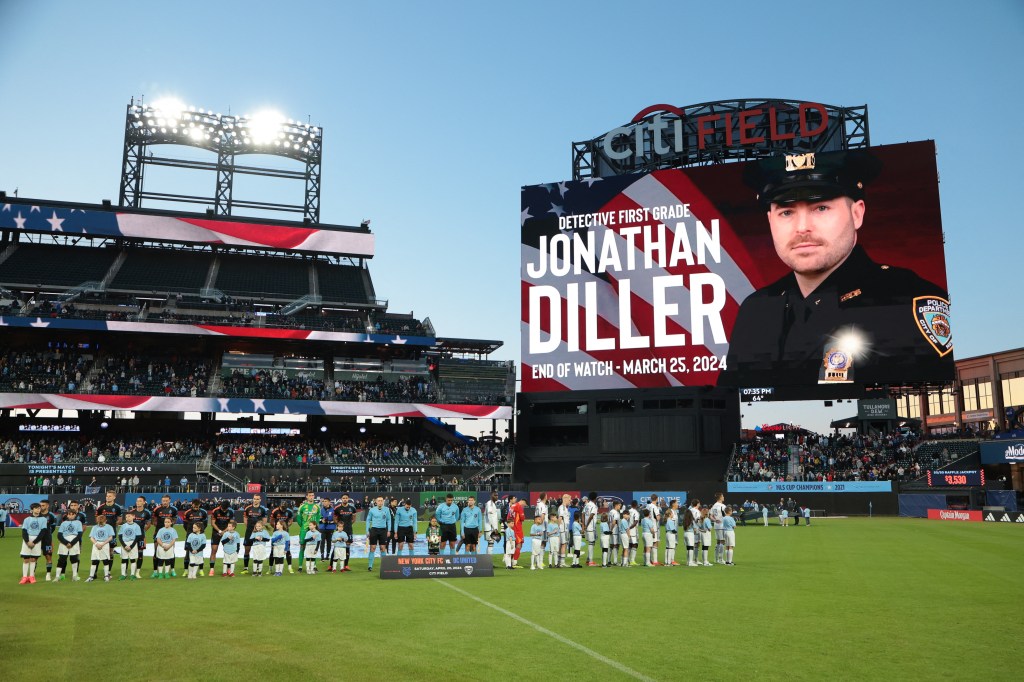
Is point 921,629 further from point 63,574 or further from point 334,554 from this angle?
point 63,574

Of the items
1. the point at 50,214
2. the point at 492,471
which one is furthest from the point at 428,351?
the point at 50,214

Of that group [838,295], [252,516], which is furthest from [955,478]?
[252,516]

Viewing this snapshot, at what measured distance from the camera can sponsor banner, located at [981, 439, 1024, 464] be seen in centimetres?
4791

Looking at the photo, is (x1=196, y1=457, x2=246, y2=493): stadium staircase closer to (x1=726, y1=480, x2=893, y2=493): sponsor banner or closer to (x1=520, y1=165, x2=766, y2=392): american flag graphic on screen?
(x1=520, y1=165, x2=766, y2=392): american flag graphic on screen

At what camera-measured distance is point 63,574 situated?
62.8ft

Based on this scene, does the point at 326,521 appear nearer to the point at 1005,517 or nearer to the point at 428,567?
the point at 428,567

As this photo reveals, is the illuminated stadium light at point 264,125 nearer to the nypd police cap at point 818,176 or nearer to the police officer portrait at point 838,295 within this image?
the police officer portrait at point 838,295

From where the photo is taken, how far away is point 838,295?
46.4 m

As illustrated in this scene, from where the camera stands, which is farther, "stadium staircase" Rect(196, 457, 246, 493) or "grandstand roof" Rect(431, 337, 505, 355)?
"grandstand roof" Rect(431, 337, 505, 355)

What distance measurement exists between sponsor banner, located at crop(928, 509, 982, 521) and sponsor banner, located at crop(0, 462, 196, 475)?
41312mm

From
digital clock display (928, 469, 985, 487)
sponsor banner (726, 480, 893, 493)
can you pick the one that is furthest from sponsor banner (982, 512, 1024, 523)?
sponsor banner (726, 480, 893, 493)

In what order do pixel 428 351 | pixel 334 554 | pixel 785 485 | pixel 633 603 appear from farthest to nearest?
pixel 428 351 → pixel 785 485 → pixel 334 554 → pixel 633 603

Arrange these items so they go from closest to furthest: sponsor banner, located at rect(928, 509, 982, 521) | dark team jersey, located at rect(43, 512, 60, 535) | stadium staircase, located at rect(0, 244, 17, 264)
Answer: dark team jersey, located at rect(43, 512, 60, 535), sponsor banner, located at rect(928, 509, 982, 521), stadium staircase, located at rect(0, 244, 17, 264)

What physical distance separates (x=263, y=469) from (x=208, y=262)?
2257 centimetres
